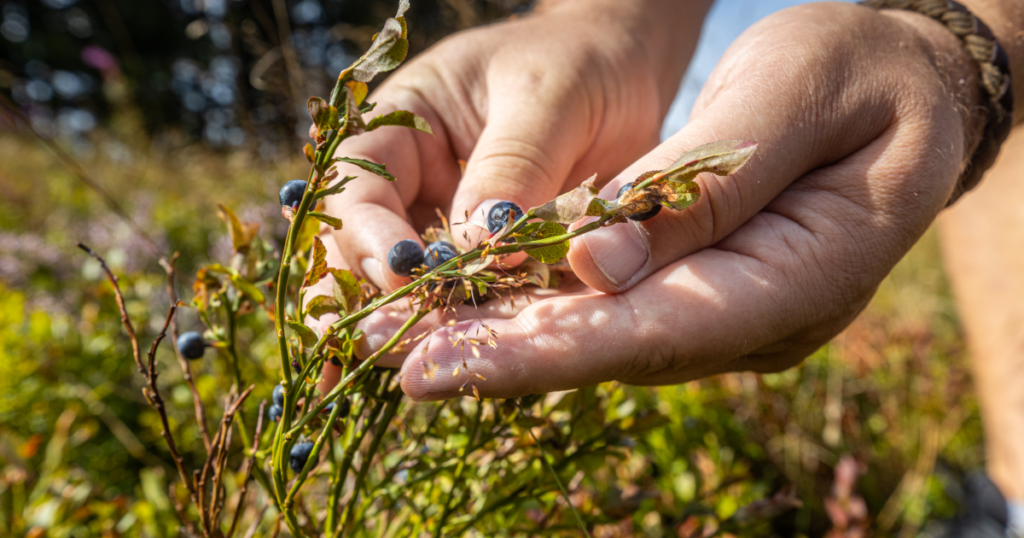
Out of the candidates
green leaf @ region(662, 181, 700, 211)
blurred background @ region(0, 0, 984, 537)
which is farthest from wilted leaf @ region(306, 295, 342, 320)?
blurred background @ region(0, 0, 984, 537)

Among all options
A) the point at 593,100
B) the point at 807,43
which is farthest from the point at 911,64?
the point at 593,100

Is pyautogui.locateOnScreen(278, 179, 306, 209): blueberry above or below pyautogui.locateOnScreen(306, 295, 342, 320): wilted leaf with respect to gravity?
above

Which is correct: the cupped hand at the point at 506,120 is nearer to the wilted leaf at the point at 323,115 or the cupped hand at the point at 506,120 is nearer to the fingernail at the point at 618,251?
the fingernail at the point at 618,251

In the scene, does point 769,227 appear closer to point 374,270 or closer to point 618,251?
point 618,251

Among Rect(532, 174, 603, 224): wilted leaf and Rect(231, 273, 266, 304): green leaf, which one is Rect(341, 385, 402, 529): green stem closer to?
Rect(231, 273, 266, 304): green leaf

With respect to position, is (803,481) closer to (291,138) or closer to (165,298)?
(165,298)
